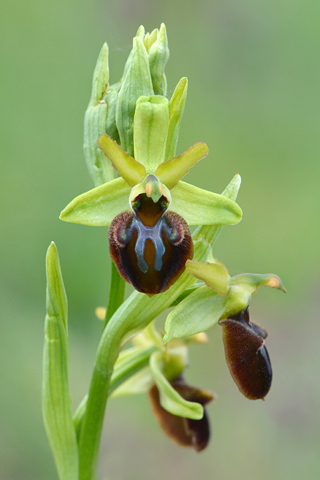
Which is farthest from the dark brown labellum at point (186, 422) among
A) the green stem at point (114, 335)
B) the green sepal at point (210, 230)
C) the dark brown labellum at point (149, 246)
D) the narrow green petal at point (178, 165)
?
the narrow green petal at point (178, 165)

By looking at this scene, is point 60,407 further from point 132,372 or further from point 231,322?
point 231,322

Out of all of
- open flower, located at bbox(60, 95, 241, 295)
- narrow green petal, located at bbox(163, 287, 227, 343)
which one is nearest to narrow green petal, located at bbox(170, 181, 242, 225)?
open flower, located at bbox(60, 95, 241, 295)

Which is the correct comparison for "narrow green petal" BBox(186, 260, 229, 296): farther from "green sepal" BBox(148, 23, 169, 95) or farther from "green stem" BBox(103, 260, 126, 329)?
"green sepal" BBox(148, 23, 169, 95)

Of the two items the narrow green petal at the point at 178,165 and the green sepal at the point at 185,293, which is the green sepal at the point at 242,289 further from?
the narrow green petal at the point at 178,165

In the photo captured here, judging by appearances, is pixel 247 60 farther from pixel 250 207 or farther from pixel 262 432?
pixel 262 432

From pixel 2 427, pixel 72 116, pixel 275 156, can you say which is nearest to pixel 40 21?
pixel 72 116
